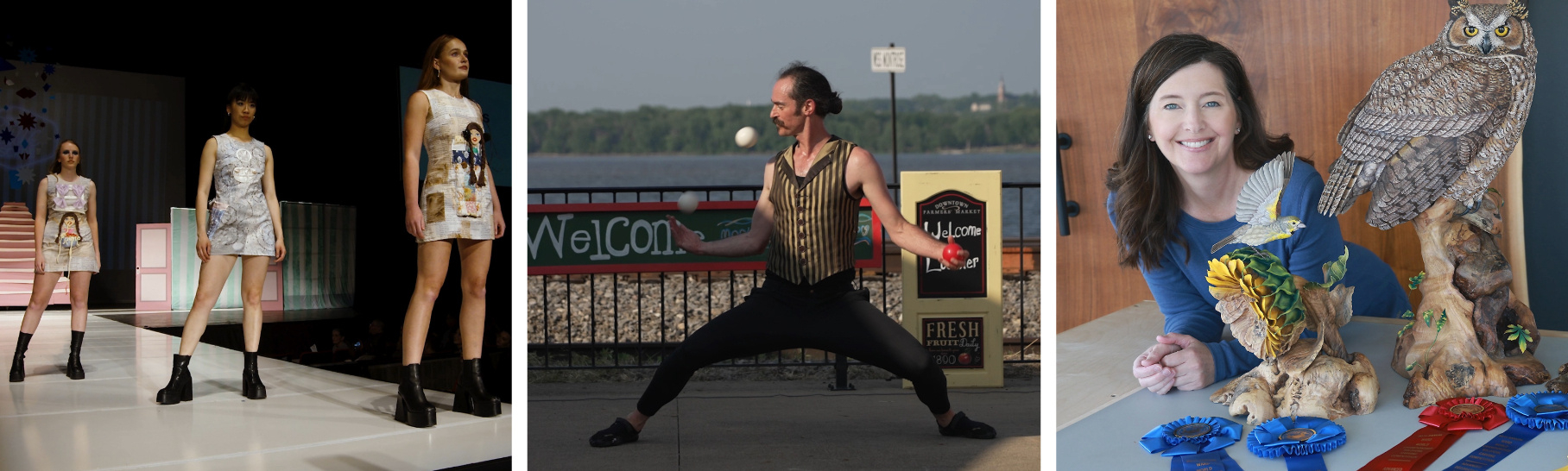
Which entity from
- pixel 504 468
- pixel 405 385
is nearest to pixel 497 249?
pixel 405 385

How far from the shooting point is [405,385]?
9.52 feet

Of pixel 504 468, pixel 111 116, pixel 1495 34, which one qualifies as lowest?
pixel 504 468

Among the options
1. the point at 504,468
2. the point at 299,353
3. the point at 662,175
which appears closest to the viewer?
the point at 504,468

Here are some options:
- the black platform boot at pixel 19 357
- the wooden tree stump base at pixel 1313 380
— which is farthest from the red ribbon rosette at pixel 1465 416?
the black platform boot at pixel 19 357

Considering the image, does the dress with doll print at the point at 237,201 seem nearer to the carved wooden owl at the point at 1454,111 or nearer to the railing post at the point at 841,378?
the railing post at the point at 841,378

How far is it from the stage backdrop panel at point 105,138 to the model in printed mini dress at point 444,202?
2.19 feet

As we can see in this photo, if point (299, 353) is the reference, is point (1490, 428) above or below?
below

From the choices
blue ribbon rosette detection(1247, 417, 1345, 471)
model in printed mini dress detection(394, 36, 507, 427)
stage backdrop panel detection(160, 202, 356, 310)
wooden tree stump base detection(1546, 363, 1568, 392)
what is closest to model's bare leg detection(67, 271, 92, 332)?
stage backdrop panel detection(160, 202, 356, 310)

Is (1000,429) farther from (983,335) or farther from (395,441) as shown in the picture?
(395,441)

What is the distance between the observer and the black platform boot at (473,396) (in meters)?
2.98

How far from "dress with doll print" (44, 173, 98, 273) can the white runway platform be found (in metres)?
0.15

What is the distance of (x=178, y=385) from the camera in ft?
8.98

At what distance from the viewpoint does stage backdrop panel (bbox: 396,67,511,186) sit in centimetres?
295

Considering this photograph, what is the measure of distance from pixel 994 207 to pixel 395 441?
2259 mm
